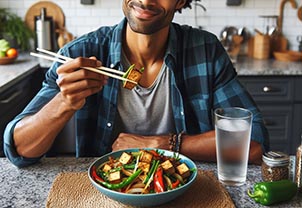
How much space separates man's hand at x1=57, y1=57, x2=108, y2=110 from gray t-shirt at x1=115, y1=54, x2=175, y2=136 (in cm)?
41

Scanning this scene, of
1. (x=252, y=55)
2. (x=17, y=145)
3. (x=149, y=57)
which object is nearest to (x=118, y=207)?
(x=17, y=145)

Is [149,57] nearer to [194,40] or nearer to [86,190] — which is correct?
[194,40]

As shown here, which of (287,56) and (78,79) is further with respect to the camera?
(287,56)

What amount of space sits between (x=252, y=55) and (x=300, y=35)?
0.44 meters

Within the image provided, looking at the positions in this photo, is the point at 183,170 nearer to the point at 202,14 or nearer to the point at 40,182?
the point at 40,182

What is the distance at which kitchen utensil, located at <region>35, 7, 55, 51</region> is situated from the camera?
3.46m

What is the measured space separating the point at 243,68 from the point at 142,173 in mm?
2072

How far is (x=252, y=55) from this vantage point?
3.58 metres

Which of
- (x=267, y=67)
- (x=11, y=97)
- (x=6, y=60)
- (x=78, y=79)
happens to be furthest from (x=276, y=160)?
(x=6, y=60)

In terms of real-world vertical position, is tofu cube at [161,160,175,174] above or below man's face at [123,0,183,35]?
below

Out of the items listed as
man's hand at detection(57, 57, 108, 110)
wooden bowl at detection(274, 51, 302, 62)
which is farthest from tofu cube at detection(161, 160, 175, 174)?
wooden bowl at detection(274, 51, 302, 62)

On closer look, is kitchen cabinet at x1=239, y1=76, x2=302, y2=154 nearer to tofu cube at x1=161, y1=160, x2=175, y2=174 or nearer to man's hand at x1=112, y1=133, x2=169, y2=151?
man's hand at x1=112, y1=133, x2=169, y2=151

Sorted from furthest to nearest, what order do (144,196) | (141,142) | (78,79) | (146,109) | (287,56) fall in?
(287,56) → (146,109) → (141,142) → (78,79) → (144,196)

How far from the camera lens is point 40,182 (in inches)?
49.2
